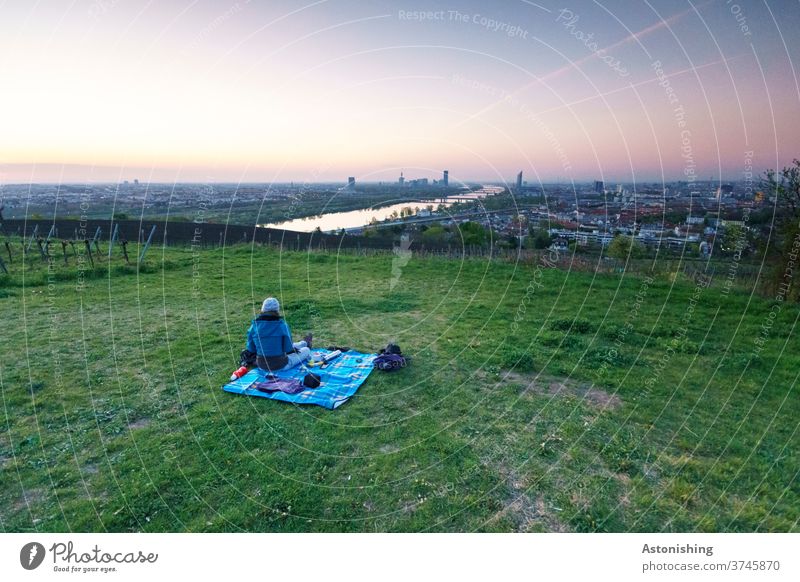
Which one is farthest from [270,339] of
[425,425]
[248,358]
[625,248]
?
[625,248]

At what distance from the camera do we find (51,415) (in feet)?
20.4

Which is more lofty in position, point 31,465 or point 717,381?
point 717,381

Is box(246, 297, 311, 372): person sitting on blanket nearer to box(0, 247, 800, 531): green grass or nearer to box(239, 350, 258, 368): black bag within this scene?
box(239, 350, 258, 368): black bag

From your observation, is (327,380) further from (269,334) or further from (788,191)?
(788,191)

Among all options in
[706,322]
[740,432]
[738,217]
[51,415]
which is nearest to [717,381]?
[740,432]

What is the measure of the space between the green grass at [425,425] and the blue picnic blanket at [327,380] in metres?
0.19

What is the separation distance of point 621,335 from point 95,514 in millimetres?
9911

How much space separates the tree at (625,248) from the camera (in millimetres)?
14641

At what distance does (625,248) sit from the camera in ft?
48.8

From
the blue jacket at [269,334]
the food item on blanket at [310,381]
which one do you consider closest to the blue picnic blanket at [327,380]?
the food item on blanket at [310,381]

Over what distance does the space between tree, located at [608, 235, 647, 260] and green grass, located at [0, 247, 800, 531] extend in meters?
3.41

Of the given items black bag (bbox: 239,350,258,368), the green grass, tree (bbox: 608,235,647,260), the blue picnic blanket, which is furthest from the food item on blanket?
tree (bbox: 608,235,647,260)

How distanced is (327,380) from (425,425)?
2194 mm

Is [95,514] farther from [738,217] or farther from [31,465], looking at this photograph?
[738,217]
